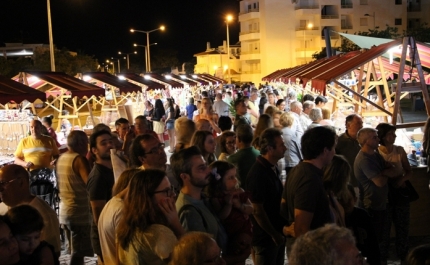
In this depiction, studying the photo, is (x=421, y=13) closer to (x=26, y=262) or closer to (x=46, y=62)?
(x=46, y=62)

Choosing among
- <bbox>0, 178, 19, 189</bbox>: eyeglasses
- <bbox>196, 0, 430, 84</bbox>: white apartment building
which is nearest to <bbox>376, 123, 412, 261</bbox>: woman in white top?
<bbox>0, 178, 19, 189</bbox>: eyeglasses

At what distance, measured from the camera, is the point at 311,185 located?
3984 mm

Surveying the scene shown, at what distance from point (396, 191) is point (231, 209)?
284 cm

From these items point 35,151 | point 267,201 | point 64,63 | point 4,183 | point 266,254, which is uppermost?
point 64,63

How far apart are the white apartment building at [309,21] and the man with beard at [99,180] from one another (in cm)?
7580

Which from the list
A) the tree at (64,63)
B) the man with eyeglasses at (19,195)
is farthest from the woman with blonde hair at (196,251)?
the tree at (64,63)

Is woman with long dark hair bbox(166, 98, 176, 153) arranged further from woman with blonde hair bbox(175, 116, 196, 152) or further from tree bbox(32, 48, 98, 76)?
tree bbox(32, 48, 98, 76)

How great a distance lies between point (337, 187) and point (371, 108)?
908cm

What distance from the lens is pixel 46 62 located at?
231 ft

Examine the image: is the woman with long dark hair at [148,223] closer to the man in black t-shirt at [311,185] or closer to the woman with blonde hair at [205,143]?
the man in black t-shirt at [311,185]

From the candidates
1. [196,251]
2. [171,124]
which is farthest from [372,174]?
[171,124]

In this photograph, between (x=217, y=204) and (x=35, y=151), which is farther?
(x=35, y=151)

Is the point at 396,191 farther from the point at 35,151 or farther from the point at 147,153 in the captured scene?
the point at 35,151

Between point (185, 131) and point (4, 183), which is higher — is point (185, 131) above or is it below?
above
